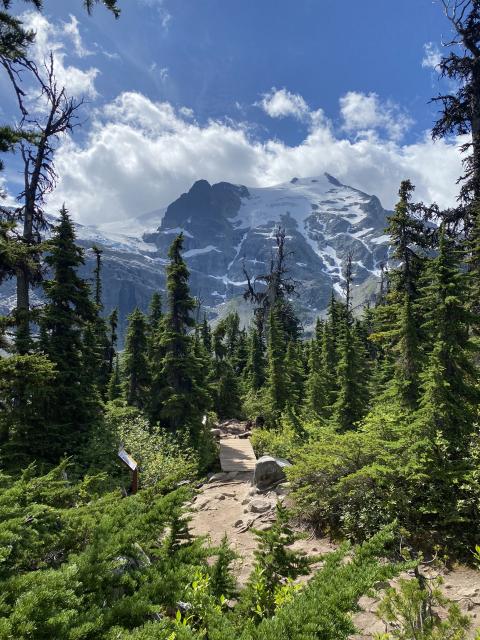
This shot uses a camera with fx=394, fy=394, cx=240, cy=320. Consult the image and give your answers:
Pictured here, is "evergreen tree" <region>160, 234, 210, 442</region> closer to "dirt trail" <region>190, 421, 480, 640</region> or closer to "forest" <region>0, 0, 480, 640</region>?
"forest" <region>0, 0, 480, 640</region>

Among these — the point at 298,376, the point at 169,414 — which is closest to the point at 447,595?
the point at 169,414

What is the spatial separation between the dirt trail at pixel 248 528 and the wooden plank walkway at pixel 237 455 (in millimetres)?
498

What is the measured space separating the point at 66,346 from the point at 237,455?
9125mm

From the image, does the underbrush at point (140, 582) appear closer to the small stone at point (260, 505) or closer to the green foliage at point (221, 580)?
the green foliage at point (221, 580)

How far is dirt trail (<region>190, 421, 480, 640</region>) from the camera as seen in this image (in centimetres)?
583

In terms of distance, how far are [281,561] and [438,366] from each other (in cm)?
559

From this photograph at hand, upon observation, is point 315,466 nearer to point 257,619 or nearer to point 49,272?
point 257,619

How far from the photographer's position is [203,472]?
Answer: 17.1 m

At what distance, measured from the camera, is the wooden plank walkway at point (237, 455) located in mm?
16516

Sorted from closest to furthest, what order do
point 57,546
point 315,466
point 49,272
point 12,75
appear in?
1. point 57,546
2. point 315,466
3. point 12,75
4. point 49,272

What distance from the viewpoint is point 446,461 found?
8.13m

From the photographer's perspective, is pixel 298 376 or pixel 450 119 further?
pixel 298 376

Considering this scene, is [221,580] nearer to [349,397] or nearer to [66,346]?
[66,346]

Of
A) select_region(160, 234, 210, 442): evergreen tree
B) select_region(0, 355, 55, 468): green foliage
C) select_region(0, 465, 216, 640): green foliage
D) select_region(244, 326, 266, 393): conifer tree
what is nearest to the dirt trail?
select_region(0, 465, 216, 640): green foliage
